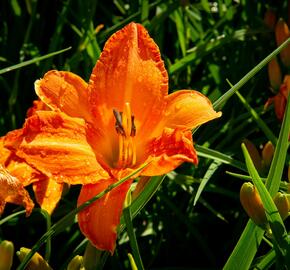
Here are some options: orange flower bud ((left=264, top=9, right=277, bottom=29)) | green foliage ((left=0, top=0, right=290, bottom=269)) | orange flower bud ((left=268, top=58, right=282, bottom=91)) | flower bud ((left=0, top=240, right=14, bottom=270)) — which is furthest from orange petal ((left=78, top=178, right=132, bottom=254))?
orange flower bud ((left=264, top=9, right=277, bottom=29))

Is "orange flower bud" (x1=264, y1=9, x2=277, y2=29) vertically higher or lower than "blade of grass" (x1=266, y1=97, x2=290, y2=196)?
lower

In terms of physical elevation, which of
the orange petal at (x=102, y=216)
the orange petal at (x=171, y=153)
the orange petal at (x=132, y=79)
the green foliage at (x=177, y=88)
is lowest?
the green foliage at (x=177, y=88)

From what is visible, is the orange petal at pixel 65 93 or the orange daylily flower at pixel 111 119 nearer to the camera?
the orange daylily flower at pixel 111 119

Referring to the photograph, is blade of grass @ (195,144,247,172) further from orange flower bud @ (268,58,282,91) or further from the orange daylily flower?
orange flower bud @ (268,58,282,91)

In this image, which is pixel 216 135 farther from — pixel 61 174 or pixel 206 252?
pixel 61 174

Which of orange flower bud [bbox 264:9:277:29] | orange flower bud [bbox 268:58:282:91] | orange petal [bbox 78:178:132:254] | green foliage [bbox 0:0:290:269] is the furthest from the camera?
orange flower bud [bbox 264:9:277:29]

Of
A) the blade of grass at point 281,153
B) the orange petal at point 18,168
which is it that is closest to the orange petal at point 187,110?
the blade of grass at point 281,153

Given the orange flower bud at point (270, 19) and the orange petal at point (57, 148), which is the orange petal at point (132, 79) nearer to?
the orange petal at point (57, 148)
